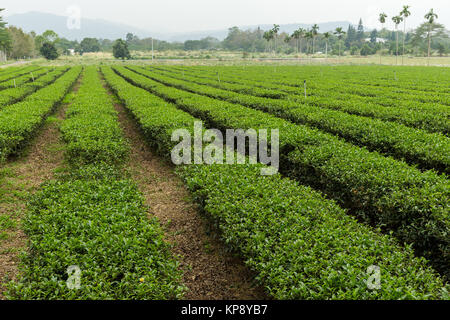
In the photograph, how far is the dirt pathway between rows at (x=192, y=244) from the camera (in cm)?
496

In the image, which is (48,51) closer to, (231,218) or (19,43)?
(19,43)

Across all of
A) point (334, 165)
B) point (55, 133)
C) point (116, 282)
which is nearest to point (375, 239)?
point (334, 165)

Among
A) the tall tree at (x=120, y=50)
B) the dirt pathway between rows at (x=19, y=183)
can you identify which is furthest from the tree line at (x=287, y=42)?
the dirt pathway between rows at (x=19, y=183)

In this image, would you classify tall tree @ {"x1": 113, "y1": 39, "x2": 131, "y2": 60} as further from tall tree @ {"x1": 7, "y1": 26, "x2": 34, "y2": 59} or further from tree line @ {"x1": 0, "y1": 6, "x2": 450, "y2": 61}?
tall tree @ {"x1": 7, "y1": 26, "x2": 34, "y2": 59}

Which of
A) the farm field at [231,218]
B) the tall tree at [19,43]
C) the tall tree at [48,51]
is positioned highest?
the tall tree at [19,43]

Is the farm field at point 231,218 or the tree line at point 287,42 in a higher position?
the tree line at point 287,42

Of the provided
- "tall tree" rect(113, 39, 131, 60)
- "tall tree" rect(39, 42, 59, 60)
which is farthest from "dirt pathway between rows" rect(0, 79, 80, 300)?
"tall tree" rect(39, 42, 59, 60)

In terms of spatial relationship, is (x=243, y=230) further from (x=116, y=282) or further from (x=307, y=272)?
(x=116, y=282)

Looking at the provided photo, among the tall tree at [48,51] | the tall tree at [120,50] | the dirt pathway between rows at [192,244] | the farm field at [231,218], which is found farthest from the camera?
the tall tree at [120,50]

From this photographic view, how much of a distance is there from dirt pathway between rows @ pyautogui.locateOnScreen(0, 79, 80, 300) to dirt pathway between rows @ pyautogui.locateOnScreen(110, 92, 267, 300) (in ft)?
8.08

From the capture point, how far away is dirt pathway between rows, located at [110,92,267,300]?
4965 millimetres

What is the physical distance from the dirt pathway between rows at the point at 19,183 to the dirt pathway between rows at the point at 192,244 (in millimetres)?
2464

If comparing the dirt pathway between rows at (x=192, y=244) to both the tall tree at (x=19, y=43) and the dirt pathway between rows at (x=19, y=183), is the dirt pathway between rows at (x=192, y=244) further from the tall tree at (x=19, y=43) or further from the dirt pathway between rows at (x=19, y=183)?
the tall tree at (x=19, y=43)

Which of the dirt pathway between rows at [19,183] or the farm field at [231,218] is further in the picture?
the dirt pathway between rows at [19,183]
